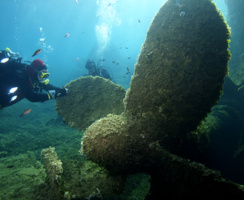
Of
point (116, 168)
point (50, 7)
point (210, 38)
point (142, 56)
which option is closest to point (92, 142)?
point (116, 168)

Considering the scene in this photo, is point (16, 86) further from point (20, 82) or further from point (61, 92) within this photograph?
point (61, 92)

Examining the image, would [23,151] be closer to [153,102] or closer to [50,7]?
[153,102]

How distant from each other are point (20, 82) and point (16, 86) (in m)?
0.19

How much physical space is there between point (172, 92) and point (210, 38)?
3.83 ft

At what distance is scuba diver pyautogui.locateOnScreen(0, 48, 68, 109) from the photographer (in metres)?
4.98

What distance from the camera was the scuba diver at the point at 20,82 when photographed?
16.3 ft

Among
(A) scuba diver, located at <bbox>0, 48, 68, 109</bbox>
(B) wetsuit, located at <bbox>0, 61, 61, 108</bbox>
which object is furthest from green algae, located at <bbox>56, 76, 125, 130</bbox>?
(B) wetsuit, located at <bbox>0, 61, 61, 108</bbox>

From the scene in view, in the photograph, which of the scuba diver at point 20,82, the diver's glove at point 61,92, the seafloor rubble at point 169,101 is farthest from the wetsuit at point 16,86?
the seafloor rubble at point 169,101

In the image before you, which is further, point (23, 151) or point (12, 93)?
point (23, 151)

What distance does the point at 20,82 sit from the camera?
524 centimetres

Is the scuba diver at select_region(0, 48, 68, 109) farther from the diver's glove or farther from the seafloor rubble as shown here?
the seafloor rubble

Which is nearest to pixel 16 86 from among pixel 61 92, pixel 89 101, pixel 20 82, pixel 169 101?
pixel 20 82

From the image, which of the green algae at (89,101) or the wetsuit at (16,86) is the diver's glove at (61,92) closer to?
the green algae at (89,101)

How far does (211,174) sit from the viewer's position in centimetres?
183
